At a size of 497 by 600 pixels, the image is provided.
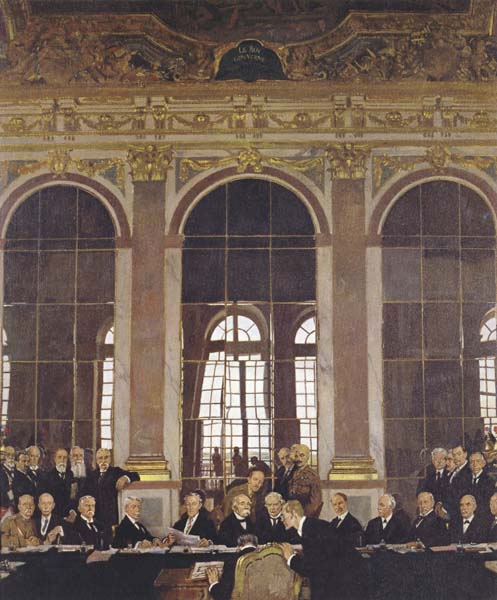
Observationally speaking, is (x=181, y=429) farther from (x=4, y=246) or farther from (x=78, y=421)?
(x=4, y=246)

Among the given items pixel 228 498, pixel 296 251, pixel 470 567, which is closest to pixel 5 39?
pixel 296 251

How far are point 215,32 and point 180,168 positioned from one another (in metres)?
1.37

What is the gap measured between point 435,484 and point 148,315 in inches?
124

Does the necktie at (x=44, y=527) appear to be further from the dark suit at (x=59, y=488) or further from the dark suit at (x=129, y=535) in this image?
the dark suit at (x=129, y=535)

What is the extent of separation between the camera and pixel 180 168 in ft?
33.8

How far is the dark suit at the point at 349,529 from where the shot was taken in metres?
9.62

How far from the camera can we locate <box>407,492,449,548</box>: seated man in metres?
9.62

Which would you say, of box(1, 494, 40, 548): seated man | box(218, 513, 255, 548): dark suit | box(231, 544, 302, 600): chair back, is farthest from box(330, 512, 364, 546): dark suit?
box(1, 494, 40, 548): seated man

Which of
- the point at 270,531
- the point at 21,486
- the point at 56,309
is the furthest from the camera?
the point at 56,309

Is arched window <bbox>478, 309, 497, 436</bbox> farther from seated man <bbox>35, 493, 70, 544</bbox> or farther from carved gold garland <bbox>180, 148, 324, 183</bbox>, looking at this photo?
seated man <bbox>35, 493, 70, 544</bbox>

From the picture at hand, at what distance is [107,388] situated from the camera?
9.96 m

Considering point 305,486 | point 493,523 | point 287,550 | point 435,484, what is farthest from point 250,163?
point 493,523

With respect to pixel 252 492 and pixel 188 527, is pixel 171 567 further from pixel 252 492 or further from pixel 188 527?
pixel 252 492

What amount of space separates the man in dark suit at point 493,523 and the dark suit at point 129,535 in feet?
10.3
